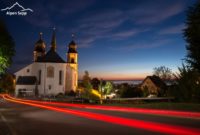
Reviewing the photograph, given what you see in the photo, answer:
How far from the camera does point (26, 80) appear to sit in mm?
97312

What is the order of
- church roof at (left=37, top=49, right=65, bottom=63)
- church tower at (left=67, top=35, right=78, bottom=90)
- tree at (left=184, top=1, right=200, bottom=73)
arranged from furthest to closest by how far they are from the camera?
church tower at (left=67, top=35, right=78, bottom=90) → church roof at (left=37, top=49, right=65, bottom=63) → tree at (left=184, top=1, right=200, bottom=73)

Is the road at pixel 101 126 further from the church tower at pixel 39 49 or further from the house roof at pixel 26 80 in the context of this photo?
the church tower at pixel 39 49

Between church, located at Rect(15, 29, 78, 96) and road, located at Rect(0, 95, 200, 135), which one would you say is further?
church, located at Rect(15, 29, 78, 96)

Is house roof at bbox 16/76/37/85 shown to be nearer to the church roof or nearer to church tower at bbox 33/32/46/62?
the church roof

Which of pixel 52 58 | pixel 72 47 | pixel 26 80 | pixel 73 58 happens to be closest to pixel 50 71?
pixel 52 58

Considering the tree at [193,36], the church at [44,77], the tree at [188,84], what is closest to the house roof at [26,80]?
the church at [44,77]

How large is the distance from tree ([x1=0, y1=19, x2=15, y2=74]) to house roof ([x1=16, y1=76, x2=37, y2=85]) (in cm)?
6739

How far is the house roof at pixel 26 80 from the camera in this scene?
95.8 m

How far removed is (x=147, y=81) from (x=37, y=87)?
34.7m

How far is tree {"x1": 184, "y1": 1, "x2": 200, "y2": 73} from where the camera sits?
31181mm

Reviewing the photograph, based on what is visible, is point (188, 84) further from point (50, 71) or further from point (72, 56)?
point (72, 56)

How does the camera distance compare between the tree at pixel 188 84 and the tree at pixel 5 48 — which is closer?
the tree at pixel 5 48

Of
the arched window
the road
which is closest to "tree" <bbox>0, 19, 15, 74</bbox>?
the road

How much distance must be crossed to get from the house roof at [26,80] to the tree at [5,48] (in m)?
67.4
